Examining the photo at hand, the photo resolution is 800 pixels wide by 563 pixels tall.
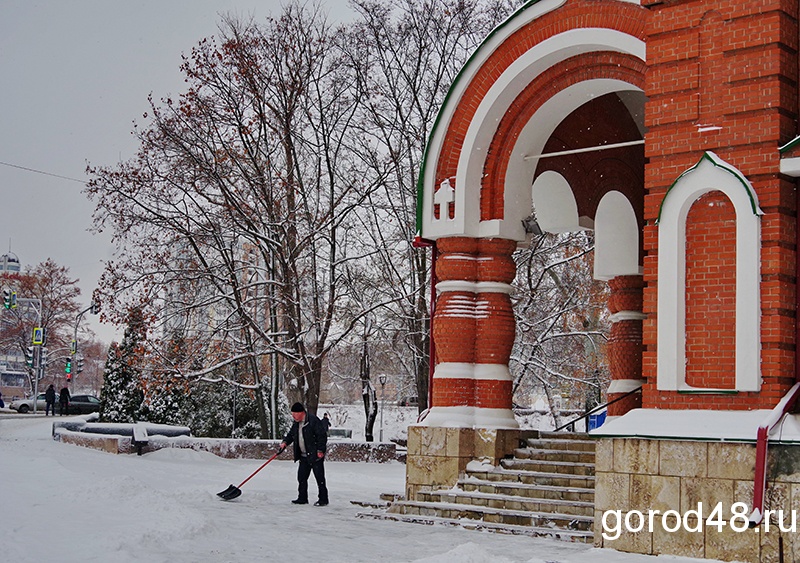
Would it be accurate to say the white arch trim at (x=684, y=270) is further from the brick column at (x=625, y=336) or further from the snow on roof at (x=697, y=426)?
the brick column at (x=625, y=336)

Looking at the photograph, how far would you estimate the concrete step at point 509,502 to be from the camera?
457 inches

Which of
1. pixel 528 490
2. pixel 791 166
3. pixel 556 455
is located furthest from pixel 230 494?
pixel 791 166

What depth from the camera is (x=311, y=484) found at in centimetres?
1778

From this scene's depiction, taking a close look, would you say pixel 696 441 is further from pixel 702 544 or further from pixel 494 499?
pixel 494 499

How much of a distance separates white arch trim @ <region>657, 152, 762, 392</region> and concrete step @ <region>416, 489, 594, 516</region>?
2.24 m

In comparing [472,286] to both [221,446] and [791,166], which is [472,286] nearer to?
[791,166]

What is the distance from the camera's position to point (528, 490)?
1227cm

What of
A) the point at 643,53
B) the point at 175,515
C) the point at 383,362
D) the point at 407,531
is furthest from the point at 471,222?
the point at 383,362

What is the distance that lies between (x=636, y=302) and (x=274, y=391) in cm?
1127

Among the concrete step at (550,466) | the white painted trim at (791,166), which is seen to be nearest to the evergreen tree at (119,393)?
the concrete step at (550,466)

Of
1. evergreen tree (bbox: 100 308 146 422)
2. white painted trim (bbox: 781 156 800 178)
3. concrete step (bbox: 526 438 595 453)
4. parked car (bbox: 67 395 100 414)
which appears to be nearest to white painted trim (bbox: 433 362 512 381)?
concrete step (bbox: 526 438 595 453)

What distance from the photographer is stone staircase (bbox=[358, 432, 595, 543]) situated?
1151cm

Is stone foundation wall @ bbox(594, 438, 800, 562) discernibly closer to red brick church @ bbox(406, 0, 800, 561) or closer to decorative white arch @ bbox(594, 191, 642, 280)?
red brick church @ bbox(406, 0, 800, 561)

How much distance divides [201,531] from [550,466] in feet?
15.6
